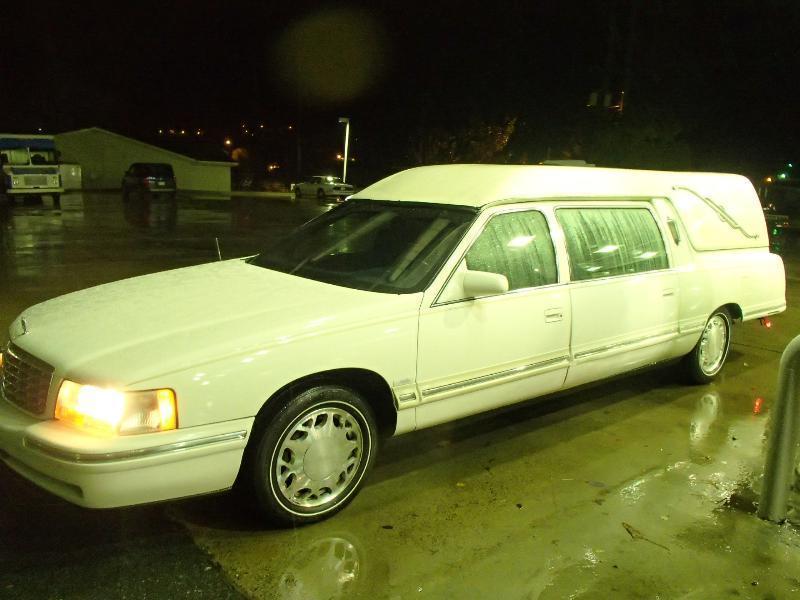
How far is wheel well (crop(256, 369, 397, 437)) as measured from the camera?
334 cm

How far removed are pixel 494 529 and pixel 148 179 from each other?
102 feet

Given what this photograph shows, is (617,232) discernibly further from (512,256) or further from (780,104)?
(780,104)

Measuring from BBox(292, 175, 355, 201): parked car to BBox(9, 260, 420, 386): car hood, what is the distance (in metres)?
34.7

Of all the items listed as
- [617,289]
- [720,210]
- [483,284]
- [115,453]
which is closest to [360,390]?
[483,284]

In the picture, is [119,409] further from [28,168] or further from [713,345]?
[28,168]

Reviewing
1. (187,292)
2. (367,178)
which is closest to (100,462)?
(187,292)

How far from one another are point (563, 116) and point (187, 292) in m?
29.5

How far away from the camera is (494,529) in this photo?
11.8 feet

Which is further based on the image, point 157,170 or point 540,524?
point 157,170

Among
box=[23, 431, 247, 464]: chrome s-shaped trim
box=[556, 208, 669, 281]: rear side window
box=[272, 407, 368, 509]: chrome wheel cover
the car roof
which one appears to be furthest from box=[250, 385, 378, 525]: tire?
box=[556, 208, 669, 281]: rear side window

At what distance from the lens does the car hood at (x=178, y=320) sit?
310 centimetres

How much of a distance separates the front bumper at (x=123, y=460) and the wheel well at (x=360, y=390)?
19 cm

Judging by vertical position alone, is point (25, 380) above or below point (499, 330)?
below

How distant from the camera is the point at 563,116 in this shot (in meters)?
31.0
